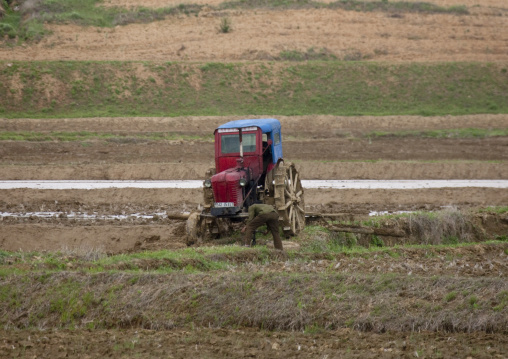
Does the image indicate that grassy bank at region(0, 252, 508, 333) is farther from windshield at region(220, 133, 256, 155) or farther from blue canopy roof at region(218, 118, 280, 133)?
blue canopy roof at region(218, 118, 280, 133)

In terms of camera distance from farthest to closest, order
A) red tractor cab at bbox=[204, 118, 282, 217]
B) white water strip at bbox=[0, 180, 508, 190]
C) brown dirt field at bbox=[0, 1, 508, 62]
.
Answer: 1. brown dirt field at bbox=[0, 1, 508, 62]
2. white water strip at bbox=[0, 180, 508, 190]
3. red tractor cab at bbox=[204, 118, 282, 217]

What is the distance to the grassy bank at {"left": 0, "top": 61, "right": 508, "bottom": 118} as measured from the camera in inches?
1699

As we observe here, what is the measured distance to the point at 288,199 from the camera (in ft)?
51.8

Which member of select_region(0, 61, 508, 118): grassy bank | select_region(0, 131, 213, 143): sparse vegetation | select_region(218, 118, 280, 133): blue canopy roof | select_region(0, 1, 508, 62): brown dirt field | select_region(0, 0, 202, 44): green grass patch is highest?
select_region(0, 0, 202, 44): green grass patch

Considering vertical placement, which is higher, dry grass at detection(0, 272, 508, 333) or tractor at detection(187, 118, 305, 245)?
tractor at detection(187, 118, 305, 245)

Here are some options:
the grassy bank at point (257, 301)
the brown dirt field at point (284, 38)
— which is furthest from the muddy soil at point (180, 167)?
the brown dirt field at point (284, 38)

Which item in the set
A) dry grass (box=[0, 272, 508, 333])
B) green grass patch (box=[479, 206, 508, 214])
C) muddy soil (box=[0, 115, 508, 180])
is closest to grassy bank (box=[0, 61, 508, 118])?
muddy soil (box=[0, 115, 508, 180])

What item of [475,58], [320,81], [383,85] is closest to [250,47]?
[320,81]

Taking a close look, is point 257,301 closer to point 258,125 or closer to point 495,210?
point 258,125

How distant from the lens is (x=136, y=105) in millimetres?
43500

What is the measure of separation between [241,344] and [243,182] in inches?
219

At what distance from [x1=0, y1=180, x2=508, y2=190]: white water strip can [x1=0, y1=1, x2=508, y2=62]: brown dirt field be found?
26.7m

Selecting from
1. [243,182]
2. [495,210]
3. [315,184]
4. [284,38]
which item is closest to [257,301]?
[243,182]

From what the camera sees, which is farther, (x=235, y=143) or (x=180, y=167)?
(x=180, y=167)
